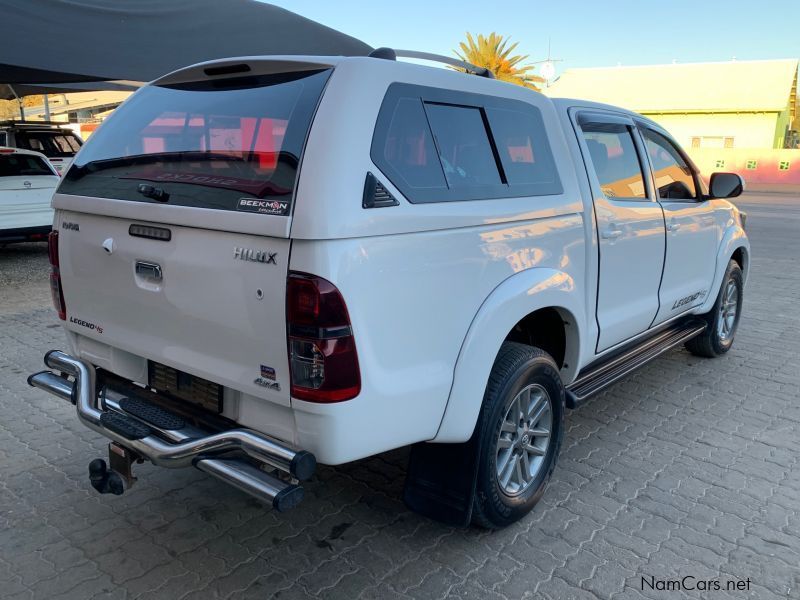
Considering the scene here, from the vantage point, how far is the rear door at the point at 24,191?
29.1 feet

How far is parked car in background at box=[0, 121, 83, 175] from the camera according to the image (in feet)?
43.0

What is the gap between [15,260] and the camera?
9797 mm

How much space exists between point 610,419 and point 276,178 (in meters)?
3.06

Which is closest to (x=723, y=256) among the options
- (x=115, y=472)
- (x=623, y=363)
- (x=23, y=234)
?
(x=623, y=363)

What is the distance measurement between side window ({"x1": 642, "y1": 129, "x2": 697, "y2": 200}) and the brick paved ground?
60.6 inches

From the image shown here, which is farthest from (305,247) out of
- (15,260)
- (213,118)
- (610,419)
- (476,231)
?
(15,260)

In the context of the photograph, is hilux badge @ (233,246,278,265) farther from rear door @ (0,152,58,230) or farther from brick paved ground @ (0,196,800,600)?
rear door @ (0,152,58,230)

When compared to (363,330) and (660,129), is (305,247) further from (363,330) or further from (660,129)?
(660,129)

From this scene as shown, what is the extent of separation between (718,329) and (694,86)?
39374 mm

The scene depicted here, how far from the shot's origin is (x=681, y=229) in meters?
4.48

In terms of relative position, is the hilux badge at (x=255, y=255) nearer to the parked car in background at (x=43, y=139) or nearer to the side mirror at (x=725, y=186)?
the side mirror at (x=725, y=186)

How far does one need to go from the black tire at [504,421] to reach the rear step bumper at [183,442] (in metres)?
0.89

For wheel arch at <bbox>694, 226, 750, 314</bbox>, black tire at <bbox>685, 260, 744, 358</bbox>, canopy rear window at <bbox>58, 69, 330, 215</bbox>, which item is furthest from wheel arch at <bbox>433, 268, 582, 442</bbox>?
black tire at <bbox>685, 260, 744, 358</bbox>

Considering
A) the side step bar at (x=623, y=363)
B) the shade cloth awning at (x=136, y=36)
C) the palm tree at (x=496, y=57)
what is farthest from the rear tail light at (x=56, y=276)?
the palm tree at (x=496, y=57)
